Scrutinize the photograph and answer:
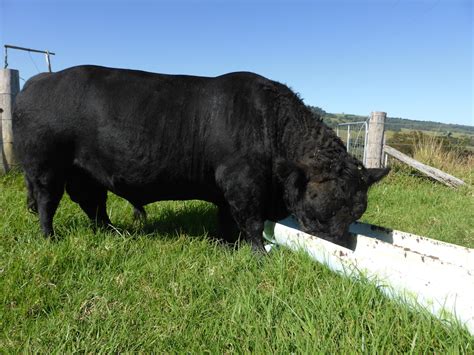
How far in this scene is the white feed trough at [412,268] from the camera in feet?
7.69

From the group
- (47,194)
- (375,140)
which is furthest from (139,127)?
(375,140)

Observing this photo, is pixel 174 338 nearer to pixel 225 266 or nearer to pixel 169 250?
pixel 225 266

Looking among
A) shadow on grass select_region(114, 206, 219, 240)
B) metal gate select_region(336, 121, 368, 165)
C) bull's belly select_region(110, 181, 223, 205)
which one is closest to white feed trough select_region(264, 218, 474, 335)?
bull's belly select_region(110, 181, 223, 205)

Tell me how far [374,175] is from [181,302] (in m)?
2.43

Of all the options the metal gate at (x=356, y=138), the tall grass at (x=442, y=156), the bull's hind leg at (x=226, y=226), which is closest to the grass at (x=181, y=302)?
the bull's hind leg at (x=226, y=226)

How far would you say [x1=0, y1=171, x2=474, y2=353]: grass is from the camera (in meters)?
2.29

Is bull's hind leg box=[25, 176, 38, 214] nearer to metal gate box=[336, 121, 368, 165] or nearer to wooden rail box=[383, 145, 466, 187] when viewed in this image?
metal gate box=[336, 121, 368, 165]

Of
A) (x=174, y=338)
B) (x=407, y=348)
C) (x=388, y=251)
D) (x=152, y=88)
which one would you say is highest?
(x=152, y=88)

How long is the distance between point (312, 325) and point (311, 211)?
175 cm

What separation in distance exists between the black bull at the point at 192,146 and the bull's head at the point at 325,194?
0.03ft

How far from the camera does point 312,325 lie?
2332 mm

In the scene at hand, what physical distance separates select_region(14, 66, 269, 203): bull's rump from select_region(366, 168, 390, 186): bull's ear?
3.99 ft

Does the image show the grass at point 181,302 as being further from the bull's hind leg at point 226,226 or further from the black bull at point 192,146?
the black bull at point 192,146

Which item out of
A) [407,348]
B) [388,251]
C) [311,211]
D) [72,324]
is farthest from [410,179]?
[72,324]
